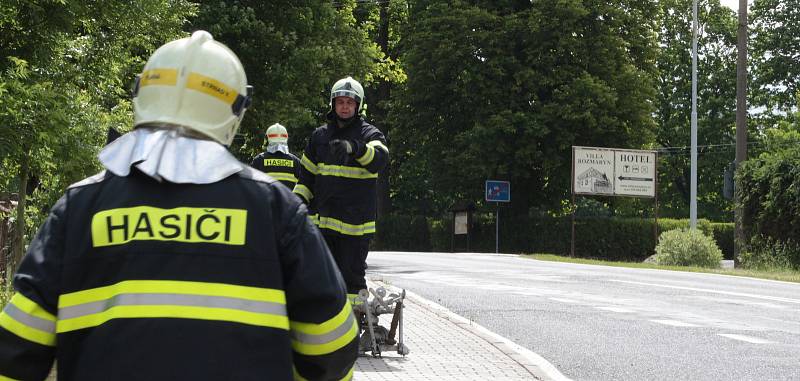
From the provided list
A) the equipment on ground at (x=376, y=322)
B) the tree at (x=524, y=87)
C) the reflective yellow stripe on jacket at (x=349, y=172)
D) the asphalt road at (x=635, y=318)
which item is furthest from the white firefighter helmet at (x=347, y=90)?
the tree at (x=524, y=87)

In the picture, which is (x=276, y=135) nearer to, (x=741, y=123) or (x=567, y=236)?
(x=741, y=123)

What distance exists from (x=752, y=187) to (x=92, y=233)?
28.1 metres

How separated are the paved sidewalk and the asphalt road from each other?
332mm

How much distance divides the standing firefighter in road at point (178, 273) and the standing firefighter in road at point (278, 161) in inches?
360

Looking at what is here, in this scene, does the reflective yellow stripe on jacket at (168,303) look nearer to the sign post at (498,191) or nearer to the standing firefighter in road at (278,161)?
the standing firefighter in road at (278,161)

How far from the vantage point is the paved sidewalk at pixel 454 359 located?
25.4ft

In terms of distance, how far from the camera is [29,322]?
2445 millimetres

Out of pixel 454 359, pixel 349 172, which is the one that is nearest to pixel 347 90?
pixel 349 172

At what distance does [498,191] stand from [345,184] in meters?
34.8

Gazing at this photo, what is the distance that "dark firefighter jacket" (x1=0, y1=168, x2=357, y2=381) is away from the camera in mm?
2379

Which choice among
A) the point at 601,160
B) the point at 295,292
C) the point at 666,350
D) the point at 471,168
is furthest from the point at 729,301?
the point at 471,168

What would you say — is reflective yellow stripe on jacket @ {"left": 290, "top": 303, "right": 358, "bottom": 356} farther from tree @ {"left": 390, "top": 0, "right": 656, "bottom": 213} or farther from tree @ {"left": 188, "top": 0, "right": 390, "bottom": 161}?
tree @ {"left": 390, "top": 0, "right": 656, "bottom": 213}

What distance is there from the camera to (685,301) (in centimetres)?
1477

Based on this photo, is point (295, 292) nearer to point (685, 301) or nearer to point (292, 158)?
point (292, 158)
